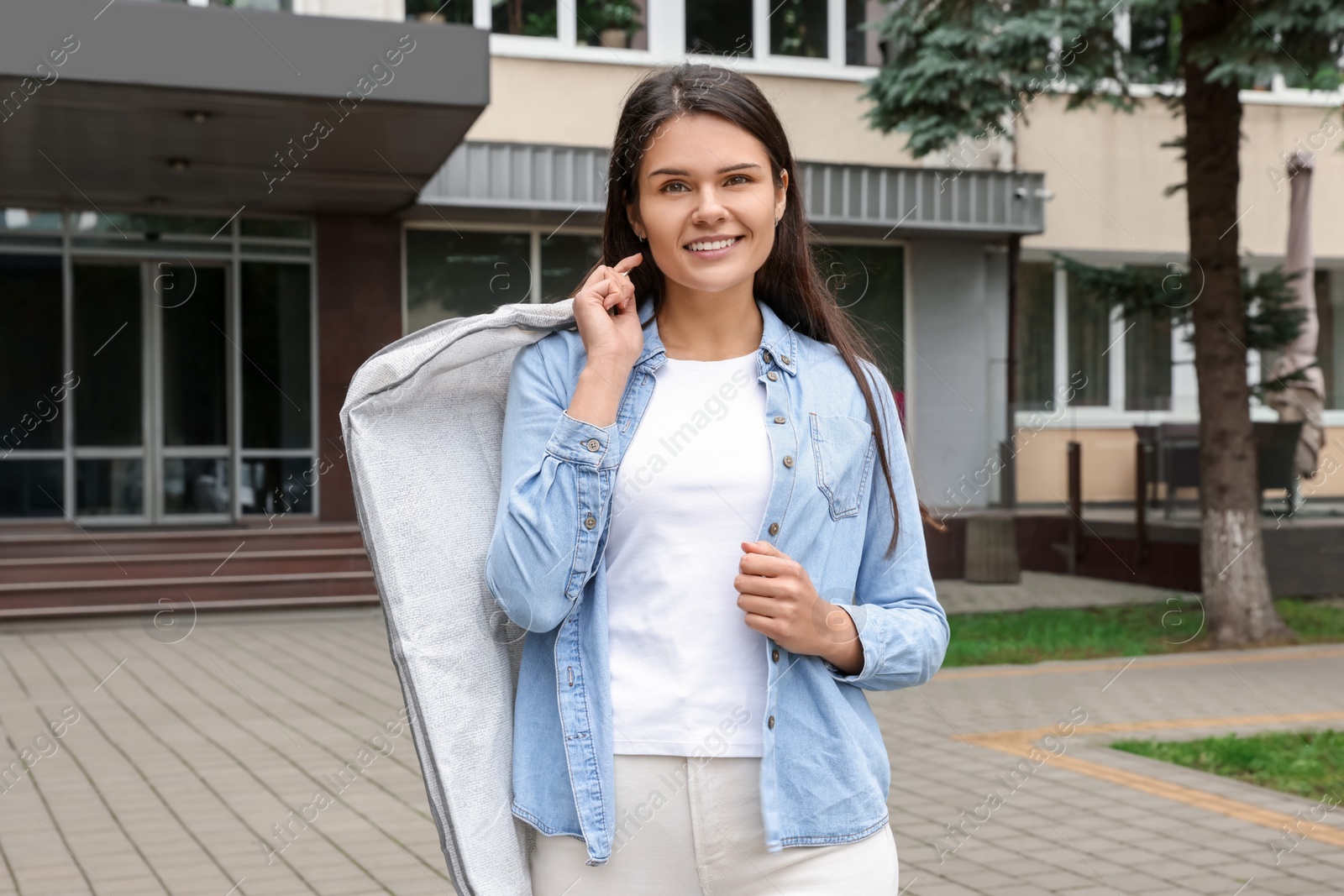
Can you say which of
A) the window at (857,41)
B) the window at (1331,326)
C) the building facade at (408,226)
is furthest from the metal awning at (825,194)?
the window at (1331,326)

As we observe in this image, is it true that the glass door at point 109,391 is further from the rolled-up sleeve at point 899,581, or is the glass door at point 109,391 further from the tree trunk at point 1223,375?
the rolled-up sleeve at point 899,581

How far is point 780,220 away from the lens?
2.04m

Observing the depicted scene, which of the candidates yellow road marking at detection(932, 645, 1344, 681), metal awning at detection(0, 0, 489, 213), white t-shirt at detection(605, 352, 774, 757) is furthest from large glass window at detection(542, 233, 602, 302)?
white t-shirt at detection(605, 352, 774, 757)

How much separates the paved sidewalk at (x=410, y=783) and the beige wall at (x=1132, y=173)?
29.6 feet

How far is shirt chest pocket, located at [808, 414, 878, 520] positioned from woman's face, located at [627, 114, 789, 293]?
0.76ft

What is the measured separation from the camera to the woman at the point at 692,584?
176 cm

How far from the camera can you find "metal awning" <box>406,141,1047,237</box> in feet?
49.2

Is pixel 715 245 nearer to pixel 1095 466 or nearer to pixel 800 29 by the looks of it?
pixel 1095 466

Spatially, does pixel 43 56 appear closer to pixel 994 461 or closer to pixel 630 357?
pixel 630 357

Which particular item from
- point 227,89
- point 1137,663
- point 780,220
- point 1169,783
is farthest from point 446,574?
point 227,89

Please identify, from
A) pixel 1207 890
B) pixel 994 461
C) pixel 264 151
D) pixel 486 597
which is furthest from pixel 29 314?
pixel 486 597

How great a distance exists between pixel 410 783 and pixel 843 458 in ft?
16.5

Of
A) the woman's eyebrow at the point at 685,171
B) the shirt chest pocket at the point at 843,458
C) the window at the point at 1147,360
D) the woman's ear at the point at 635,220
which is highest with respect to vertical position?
the window at the point at 1147,360

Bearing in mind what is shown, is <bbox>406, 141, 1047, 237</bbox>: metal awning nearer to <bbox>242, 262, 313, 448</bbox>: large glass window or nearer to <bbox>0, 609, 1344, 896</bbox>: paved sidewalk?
<bbox>242, 262, 313, 448</bbox>: large glass window
